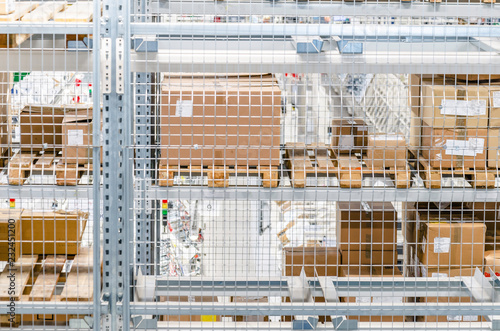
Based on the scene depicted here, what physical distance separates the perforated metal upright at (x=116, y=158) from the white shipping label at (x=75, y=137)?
44 cm

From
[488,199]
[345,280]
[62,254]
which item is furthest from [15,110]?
[488,199]

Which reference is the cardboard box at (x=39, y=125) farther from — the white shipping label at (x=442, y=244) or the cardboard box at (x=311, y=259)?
the white shipping label at (x=442, y=244)

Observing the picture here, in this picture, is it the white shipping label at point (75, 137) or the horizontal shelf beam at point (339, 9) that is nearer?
the white shipping label at point (75, 137)

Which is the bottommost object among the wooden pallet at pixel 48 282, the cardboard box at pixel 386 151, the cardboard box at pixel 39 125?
the wooden pallet at pixel 48 282

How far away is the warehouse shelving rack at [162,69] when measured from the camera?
3.64 metres

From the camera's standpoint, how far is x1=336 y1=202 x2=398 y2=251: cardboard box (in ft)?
15.0

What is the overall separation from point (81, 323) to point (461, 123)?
244 centimetres

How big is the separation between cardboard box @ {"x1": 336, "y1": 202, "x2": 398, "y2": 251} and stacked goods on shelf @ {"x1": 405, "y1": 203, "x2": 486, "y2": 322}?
0.55 ft

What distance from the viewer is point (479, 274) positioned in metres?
4.38

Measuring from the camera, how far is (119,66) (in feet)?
11.9

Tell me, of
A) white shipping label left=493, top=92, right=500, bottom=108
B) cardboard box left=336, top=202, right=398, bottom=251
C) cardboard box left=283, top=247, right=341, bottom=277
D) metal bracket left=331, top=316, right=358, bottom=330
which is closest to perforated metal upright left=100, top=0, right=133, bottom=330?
metal bracket left=331, top=316, right=358, bottom=330

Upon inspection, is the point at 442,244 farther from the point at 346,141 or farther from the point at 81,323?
the point at 81,323

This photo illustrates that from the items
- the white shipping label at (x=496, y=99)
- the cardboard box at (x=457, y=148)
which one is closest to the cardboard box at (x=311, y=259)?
the cardboard box at (x=457, y=148)

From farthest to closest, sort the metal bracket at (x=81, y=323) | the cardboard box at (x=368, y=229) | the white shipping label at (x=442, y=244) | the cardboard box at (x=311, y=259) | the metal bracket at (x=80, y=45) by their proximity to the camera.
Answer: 1. the cardboard box at (x=311, y=259)
2. the cardboard box at (x=368, y=229)
3. the white shipping label at (x=442, y=244)
4. the metal bracket at (x=81, y=323)
5. the metal bracket at (x=80, y=45)
